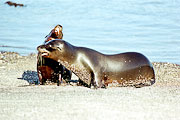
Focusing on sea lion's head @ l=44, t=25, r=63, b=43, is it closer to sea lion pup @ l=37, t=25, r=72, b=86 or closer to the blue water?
sea lion pup @ l=37, t=25, r=72, b=86

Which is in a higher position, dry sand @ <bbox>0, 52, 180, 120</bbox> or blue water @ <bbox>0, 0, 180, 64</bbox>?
blue water @ <bbox>0, 0, 180, 64</bbox>

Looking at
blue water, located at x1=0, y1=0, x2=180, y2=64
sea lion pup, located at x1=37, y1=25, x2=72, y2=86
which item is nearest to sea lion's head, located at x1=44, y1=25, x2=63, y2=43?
sea lion pup, located at x1=37, y1=25, x2=72, y2=86

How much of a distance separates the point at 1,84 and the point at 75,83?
1.43 meters

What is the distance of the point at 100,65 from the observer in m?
8.06

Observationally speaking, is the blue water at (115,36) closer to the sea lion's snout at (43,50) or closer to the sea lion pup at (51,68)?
the sea lion pup at (51,68)

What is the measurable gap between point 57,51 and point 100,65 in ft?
2.71

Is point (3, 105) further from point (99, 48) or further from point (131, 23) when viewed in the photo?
point (131, 23)

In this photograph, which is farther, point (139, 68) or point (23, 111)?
point (139, 68)

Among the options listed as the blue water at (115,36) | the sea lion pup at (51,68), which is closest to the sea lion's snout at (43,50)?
the sea lion pup at (51,68)

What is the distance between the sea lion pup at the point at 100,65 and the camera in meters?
7.88

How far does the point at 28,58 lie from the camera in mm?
12625

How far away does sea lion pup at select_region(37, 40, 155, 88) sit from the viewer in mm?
7883

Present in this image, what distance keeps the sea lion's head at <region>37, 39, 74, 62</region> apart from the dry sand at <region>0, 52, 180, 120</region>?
54 centimetres

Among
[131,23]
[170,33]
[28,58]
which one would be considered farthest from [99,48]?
[131,23]
